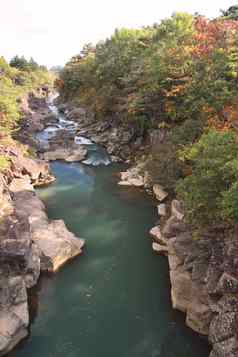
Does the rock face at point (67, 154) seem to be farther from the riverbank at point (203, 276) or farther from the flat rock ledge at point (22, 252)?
the riverbank at point (203, 276)

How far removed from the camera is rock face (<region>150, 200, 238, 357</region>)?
8778 mm

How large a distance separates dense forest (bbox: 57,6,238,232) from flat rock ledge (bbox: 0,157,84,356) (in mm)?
5972

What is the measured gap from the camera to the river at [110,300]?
1030cm

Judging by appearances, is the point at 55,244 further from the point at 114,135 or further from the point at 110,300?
the point at 114,135

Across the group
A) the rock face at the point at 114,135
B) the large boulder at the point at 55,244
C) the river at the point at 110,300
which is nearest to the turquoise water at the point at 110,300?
the river at the point at 110,300

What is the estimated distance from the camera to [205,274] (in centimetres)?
1120

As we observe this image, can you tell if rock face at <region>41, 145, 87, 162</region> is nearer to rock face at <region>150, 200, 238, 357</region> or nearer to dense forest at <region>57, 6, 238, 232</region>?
dense forest at <region>57, 6, 238, 232</region>

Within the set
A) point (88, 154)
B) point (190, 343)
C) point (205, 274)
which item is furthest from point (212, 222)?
point (88, 154)

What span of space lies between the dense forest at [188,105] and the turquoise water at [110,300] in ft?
11.2

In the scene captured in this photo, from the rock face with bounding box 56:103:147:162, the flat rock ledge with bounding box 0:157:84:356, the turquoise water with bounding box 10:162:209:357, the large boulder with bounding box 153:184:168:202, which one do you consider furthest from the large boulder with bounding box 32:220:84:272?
the rock face with bounding box 56:103:147:162

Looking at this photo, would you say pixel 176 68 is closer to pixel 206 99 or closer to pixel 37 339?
pixel 206 99

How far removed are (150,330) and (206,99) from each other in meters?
13.8

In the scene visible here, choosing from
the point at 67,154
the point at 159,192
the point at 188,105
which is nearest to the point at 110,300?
the point at 159,192

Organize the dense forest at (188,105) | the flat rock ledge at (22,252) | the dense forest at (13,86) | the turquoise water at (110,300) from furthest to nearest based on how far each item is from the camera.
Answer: the dense forest at (13,86), the dense forest at (188,105), the flat rock ledge at (22,252), the turquoise water at (110,300)
